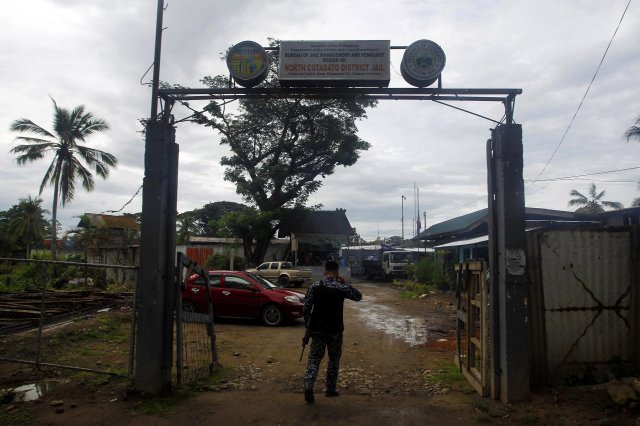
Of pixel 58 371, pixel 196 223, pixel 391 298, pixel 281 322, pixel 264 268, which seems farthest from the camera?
pixel 196 223

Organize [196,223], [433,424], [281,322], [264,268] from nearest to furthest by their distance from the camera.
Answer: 1. [433,424]
2. [281,322]
3. [264,268]
4. [196,223]

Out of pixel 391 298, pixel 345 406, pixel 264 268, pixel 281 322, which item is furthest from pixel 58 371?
pixel 264 268

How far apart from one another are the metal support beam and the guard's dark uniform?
5.82 feet

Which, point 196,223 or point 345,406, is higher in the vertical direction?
point 196,223

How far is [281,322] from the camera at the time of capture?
13.1 metres

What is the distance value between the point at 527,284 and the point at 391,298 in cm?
1623

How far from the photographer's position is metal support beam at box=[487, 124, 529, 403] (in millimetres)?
5719

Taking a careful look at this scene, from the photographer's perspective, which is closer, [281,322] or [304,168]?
[281,322]

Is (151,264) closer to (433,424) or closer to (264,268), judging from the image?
(433,424)

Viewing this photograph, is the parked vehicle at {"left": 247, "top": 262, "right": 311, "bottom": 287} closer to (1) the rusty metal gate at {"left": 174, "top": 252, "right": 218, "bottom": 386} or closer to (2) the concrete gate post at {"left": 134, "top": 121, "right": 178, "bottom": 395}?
(1) the rusty metal gate at {"left": 174, "top": 252, "right": 218, "bottom": 386}

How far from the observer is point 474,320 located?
23.3ft

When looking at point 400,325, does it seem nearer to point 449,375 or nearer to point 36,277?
point 449,375

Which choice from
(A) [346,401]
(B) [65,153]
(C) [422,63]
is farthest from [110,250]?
(C) [422,63]

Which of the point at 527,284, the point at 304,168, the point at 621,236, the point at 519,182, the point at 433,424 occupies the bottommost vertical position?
the point at 433,424
